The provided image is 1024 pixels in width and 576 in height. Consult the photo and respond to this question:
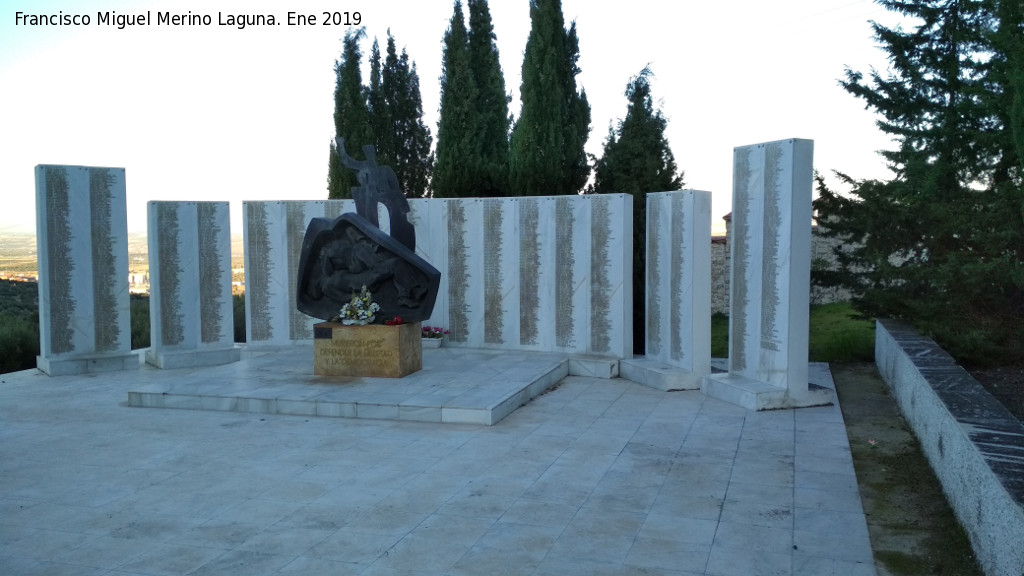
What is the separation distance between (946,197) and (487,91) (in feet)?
30.3

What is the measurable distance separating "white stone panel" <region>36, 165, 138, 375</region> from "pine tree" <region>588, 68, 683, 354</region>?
24.2 feet

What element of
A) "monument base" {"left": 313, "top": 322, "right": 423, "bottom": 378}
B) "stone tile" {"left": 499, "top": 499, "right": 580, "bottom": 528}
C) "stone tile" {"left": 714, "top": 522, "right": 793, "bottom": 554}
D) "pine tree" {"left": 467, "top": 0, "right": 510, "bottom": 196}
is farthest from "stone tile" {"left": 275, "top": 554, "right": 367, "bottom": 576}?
"pine tree" {"left": 467, "top": 0, "right": 510, "bottom": 196}

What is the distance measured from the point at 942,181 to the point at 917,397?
5.56 meters

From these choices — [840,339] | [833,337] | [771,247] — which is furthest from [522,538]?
[833,337]

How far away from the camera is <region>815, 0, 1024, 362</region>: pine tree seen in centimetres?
864

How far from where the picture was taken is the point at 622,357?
10.5m

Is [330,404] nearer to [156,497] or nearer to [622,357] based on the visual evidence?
[156,497]

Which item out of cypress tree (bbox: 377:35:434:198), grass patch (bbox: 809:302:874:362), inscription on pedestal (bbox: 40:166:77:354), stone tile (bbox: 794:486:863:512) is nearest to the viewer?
stone tile (bbox: 794:486:863:512)

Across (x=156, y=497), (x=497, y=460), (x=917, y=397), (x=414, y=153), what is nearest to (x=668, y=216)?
(x=917, y=397)

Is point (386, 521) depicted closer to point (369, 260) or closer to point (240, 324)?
point (369, 260)

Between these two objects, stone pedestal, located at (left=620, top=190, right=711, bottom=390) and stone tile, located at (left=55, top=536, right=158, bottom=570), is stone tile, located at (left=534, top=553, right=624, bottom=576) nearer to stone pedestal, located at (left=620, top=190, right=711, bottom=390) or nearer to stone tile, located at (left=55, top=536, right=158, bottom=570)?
stone tile, located at (left=55, top=536, right=158, bottom=570)

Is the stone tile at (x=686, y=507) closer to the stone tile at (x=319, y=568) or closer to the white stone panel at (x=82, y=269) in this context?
the stone tile at (x=319, y=568)

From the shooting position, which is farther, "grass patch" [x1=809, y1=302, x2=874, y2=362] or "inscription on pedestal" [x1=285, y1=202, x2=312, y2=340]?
"inscription on pedestal" [x1=285, y1=202, x2=312, y2=340]

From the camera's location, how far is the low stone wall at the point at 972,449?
3778 mm
